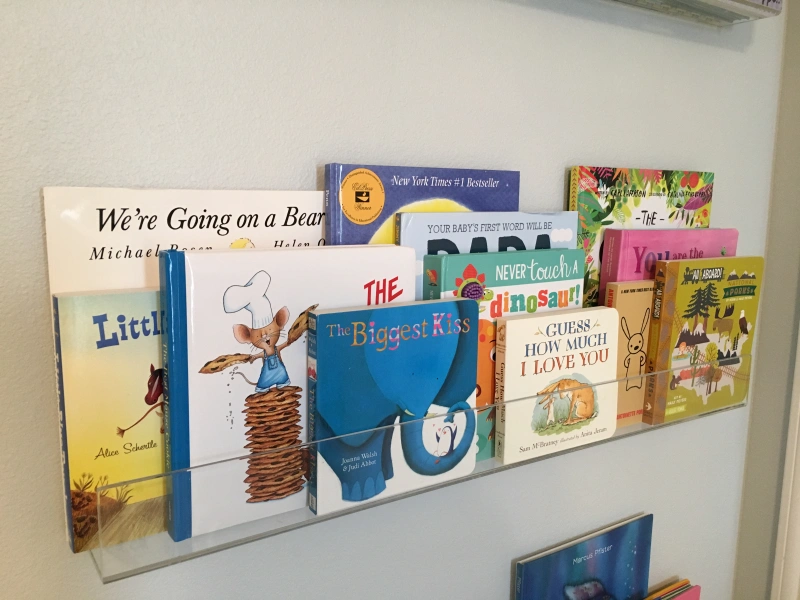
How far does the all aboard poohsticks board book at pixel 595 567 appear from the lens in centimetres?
89

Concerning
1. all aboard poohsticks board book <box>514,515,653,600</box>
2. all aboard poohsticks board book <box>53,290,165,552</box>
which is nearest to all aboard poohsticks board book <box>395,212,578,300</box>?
all aboard poohsticks board book <box>53,290,165,552</box>

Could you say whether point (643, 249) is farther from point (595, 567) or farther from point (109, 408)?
point (109, 408)

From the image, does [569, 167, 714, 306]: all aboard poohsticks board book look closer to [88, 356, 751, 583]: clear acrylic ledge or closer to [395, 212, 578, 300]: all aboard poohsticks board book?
[395, 212, 578, 300]: all aboard poohsticks board book

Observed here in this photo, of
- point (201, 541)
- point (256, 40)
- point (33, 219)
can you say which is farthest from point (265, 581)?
point (256, 40)

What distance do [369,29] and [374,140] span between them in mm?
118

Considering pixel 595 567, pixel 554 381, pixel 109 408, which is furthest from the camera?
pixel 595 567

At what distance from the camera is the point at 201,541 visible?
0.54m

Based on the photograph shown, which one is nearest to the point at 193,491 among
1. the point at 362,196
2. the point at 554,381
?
the point at 362,196

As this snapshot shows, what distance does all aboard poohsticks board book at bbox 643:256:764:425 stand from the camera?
2.73 ft

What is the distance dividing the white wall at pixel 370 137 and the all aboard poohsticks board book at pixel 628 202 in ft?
0.13

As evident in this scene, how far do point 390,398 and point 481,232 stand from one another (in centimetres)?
23

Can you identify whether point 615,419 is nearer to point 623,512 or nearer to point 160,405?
point 623,512

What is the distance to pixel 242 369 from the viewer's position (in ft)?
1.82

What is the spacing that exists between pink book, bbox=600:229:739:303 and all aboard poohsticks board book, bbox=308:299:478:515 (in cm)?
28
